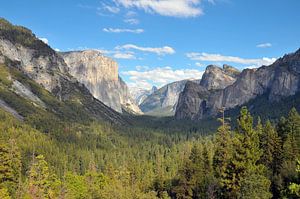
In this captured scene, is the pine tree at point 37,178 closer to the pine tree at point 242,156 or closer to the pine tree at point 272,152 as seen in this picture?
the pine tree at point 242,156

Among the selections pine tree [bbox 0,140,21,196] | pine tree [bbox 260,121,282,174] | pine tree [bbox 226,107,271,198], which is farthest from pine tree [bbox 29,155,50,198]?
pine tree [bbox 260,121,282,174]

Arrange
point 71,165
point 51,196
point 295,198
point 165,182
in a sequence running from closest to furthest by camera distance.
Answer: point 295,198
point 51,196
point 165,182
point 71,165

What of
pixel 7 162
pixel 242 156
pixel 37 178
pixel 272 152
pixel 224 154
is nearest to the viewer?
pixel 242 156

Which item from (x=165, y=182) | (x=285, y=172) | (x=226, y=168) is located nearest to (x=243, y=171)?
(x=226, y=168)

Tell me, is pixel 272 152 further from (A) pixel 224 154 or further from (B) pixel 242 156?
(B) pixel 242 156

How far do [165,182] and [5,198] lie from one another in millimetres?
63663

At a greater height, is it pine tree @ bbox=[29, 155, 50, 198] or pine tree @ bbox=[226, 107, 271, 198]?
pine tree @ bbox=[226, 107, 271, 198]

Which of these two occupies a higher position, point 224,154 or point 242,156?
point 242,156

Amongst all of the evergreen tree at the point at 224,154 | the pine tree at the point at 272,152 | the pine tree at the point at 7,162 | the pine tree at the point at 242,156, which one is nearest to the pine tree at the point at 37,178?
the pine tree at the point at 7,162

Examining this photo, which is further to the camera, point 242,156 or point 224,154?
point 224,154

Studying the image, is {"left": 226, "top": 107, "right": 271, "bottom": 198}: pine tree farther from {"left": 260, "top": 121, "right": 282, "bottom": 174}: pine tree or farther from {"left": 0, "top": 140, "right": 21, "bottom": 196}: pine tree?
{"left": 0, "top": 140, "right": 21, "bottom": 196}: pine tree

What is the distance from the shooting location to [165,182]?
365ft

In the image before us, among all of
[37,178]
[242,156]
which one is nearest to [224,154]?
[242,156]

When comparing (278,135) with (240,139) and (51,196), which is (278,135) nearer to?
(240,139)
